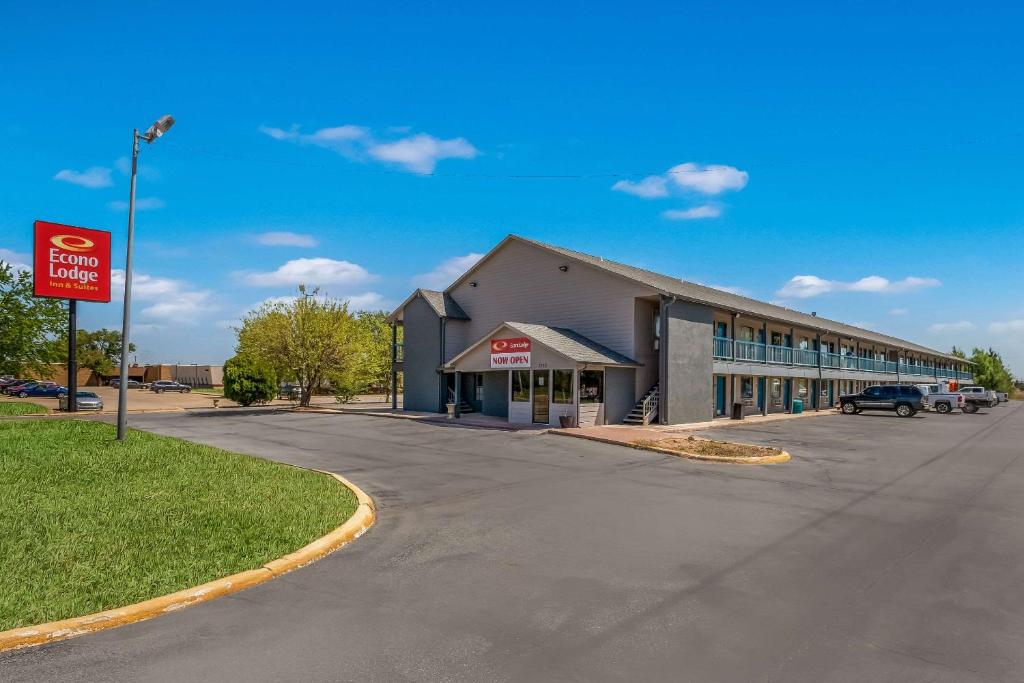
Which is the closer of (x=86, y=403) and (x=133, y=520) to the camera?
(x=133, y=520)

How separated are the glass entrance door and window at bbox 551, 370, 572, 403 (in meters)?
0.25

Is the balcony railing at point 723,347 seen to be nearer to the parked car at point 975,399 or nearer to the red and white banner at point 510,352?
the red and white banner at point 510,352

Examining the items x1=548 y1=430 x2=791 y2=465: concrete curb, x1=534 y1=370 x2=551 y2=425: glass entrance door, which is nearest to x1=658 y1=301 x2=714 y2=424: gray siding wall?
x1=534 y1=370 x2=551 y2=425: glass entrance door

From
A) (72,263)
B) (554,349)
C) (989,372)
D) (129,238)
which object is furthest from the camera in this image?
(989,372)

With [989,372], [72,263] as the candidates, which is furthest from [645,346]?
[989,372]

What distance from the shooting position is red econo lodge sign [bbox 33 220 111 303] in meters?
27.2

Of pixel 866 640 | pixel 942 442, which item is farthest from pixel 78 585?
pixel 942 442

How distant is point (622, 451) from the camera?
1845 cm

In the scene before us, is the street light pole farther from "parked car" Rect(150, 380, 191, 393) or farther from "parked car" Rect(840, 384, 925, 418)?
"parked car" Rect(150, 380, 191, 393)

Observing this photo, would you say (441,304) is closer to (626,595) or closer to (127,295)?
(127,295)

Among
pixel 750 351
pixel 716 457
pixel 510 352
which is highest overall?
pixel 750 351

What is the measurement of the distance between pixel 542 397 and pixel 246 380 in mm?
25168

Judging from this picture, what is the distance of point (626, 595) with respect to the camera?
6172mm

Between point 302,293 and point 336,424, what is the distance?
16.3m
